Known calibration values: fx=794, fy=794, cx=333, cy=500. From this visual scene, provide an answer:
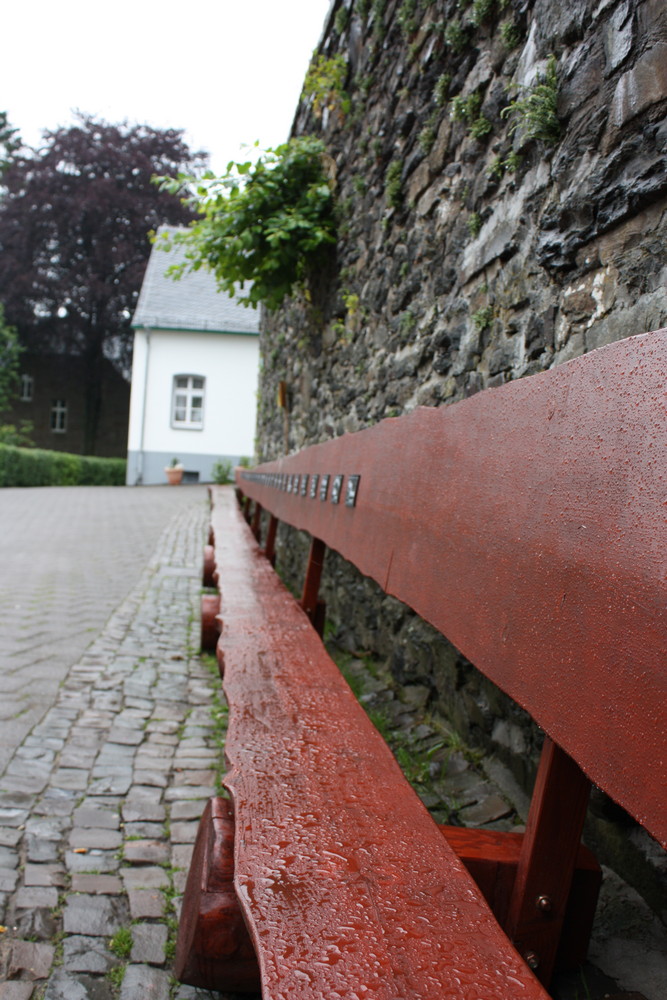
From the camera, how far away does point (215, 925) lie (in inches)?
51.1

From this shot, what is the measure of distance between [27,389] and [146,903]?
3123 cm

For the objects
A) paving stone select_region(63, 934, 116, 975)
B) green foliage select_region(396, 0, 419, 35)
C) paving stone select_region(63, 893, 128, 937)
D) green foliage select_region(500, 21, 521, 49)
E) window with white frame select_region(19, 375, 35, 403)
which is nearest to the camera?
paving stone select_region(63, 934, 116, 975)

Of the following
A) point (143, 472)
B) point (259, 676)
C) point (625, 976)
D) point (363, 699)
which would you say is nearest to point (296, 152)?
point (363, 699)

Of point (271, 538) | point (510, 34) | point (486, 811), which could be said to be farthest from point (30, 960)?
point (271, 538)

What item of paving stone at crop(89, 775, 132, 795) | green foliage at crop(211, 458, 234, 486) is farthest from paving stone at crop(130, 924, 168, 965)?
A: green foliage at crop(211, 458, 234, 486)

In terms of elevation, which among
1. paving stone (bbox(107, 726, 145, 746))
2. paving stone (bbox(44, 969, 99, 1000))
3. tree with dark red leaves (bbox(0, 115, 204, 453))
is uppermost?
tree with dark red leaves (bbox(0, 115, 204, 453))

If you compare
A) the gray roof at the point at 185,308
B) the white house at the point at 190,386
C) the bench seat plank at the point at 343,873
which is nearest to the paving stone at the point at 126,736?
the bench seat plank at the point at 343,873

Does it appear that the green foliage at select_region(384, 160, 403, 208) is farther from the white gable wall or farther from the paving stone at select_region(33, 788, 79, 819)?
the white gable wall

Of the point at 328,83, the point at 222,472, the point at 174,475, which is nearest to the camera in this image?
the point at 328,83

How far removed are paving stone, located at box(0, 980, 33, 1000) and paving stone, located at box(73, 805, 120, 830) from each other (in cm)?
67

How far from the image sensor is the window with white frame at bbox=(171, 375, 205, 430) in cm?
2152

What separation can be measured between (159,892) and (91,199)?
88.1ft

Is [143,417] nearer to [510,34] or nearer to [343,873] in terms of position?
[510,34]

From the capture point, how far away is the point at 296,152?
5.36 m
